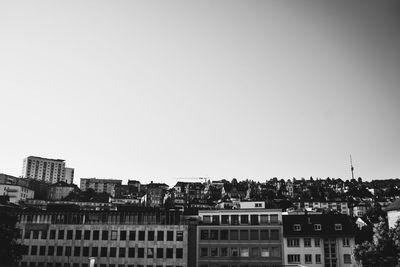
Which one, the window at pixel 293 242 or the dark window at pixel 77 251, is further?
the dark window at pixel 77 251

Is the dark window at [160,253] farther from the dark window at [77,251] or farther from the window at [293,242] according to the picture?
the window at [293,242]

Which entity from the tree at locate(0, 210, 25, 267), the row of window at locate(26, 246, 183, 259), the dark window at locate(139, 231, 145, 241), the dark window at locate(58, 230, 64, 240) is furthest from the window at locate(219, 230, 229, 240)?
the tree at locate(0, 210, 25, 267)

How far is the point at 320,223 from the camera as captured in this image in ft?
247

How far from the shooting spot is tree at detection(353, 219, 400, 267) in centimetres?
4250

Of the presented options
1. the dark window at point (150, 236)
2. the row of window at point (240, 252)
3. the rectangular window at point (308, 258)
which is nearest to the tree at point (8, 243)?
the dark window at point (150, 236)

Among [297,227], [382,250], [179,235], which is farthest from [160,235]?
[382,250]

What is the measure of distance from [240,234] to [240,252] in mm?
3272

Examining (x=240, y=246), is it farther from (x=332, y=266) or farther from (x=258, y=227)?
(x=332, y=266)

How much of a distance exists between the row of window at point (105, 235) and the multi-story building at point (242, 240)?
5562 mm

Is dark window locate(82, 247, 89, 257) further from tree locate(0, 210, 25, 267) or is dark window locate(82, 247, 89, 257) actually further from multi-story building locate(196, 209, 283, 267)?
multi-story building locate(196, 209, 283, 267)

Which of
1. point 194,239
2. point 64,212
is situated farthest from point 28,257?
point 194,239

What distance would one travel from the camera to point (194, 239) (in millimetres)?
75688

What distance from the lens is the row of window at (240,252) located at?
72812 mm

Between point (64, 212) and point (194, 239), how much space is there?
91.7 feet
